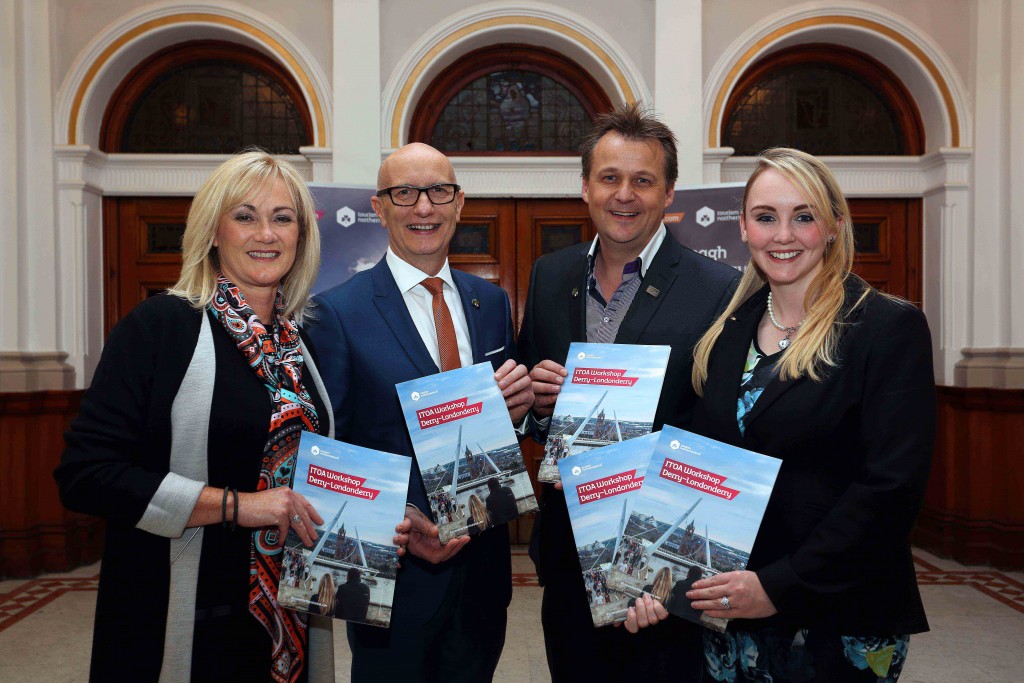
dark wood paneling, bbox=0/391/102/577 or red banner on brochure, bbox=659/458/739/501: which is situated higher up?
red banner on brochure, bbox=659/458/739/501

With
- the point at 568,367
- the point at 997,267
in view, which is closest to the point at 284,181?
the point at 568,367

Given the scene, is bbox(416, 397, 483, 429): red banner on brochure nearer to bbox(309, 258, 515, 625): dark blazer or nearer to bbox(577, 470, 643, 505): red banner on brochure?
bbox(309, 258, 515, 625): dark blazer

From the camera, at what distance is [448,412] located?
1.92 meters

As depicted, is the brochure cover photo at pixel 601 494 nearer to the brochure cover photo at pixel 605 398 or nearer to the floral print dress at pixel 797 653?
the brochure cover photo at pixel 605 398

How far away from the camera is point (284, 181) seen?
196 centimetres

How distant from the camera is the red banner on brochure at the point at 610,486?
180cm

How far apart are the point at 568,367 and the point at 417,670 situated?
0.87 meters

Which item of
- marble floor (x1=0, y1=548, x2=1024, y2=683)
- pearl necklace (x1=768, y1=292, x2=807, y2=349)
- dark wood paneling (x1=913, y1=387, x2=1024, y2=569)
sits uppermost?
pearl necklace (x1=768, y1=292, x2=807, y2=349)

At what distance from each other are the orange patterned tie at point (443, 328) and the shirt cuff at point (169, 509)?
73 centimetres

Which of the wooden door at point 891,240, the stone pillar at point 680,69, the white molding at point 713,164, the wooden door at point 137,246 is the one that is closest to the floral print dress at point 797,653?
the stone pillar at point 680,69

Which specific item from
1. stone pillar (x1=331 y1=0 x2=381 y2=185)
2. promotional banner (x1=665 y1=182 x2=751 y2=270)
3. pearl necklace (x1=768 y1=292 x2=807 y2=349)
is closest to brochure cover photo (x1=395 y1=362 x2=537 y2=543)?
pearl necklace (x1=768 y1=292 x2=807 y2=349)

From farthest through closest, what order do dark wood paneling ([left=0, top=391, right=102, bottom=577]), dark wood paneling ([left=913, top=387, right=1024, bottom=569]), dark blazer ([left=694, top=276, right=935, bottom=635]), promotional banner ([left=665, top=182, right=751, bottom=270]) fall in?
dark wood paneling ([left=913, top=387, right=1024, bottom=569]) < dark wood paneling ([left=0, top=391, right=102, bottom=577]) < promotional banner ([left=665, top=182, right=751, bottom=270]) < dark blazer ([left=694, top=276, right=935, bottom=635])

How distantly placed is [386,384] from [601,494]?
64cm

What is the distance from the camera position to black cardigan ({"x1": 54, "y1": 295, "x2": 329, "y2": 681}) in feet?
5.48
